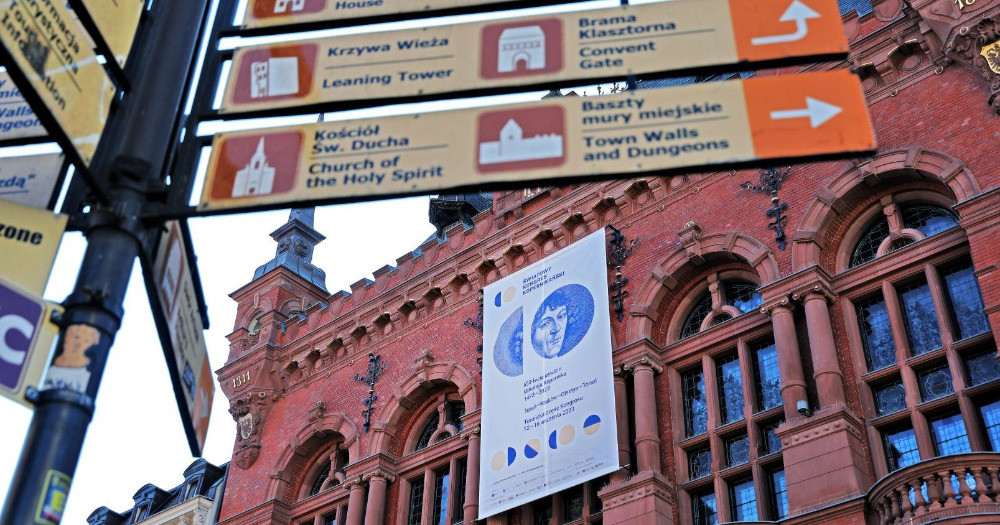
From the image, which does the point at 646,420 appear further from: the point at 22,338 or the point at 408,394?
the point at 22,338

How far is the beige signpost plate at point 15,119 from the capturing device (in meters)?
7.04

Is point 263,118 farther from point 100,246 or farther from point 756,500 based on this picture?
point 756,500

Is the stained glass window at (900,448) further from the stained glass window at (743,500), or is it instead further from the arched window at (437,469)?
the arched window at (437,469)

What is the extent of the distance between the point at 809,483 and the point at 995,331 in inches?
136

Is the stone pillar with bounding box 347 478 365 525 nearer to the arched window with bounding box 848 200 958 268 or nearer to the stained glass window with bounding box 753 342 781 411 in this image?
the stained glass window with bounding box 753 342 781 411

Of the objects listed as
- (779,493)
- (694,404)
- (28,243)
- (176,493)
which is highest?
(176,493)

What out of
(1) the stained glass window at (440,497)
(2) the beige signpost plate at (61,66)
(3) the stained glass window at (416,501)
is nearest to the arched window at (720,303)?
(1) the stained glass window at (440,497)

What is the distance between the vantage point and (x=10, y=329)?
5.49 m

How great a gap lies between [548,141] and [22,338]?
2961 millimetres

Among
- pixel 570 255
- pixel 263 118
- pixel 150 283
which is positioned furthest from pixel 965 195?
pixel 150 283

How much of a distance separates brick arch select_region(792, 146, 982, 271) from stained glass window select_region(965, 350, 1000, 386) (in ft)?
9.12

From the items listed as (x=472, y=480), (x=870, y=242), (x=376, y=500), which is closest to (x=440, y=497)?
(x=376, y=500)

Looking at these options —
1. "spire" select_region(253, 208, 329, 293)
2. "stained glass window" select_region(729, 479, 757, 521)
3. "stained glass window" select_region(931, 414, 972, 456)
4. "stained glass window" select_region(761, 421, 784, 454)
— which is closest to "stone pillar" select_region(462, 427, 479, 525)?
"stained glass window" select_region(729, 479, 757, 521)

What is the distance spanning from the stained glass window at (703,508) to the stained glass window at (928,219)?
571 centimetres
